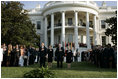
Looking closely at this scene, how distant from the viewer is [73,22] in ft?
109

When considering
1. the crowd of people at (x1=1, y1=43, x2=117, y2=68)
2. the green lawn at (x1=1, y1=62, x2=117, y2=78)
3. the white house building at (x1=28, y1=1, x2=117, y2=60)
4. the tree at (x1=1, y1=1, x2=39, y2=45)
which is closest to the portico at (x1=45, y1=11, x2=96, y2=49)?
the white house building at (x1=28, y1=1, x2=117, y2=60)

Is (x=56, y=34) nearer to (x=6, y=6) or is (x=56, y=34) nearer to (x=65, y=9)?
(x=65, y=9)

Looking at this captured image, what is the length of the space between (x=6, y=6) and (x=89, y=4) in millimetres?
15209

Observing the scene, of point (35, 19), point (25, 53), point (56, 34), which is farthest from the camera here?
point (35, 19)

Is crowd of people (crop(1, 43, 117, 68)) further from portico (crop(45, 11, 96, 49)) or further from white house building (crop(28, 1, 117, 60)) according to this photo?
white house building (crop(28, 1, 117, 60))

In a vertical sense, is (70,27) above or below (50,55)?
above

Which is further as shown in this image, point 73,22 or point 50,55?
point 73,22

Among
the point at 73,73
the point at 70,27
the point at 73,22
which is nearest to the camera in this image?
the point at 73,73

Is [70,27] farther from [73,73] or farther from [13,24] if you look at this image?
[73,73]

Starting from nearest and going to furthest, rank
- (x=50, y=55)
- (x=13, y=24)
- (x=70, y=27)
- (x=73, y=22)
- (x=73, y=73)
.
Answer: (x=73, y=73) → (x=50, y=55) → (x=13, y=24) → (x=70, y=27) → (x=73, y=22)

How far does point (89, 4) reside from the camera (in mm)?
30922

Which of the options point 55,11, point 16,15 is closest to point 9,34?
point 16,15

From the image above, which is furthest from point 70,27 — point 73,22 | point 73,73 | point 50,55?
point 73,73

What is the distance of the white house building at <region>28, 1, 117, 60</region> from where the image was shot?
98.7 ft
